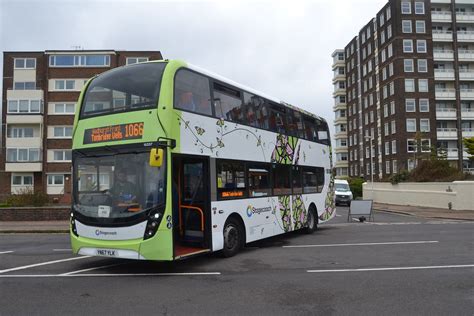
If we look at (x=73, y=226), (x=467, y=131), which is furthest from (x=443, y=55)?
(x=73, y=226)

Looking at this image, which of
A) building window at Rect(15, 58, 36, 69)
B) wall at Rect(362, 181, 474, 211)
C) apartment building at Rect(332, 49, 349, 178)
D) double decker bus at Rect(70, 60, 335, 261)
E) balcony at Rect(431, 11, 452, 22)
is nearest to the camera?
double decker bus at Rect(70, 60, 335, 261)

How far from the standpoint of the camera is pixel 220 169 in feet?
33.0

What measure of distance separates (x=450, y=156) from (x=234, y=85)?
62.0 metres

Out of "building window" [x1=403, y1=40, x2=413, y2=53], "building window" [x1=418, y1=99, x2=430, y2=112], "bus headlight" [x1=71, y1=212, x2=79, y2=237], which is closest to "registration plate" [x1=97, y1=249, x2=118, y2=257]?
"bus headlight" [x1=71, y1=212, x2=79, y2=237]

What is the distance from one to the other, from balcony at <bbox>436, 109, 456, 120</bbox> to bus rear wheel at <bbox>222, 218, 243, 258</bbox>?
2488 inches

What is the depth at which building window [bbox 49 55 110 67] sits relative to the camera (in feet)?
164

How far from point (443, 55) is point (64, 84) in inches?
2138

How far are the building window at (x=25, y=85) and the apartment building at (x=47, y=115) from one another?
38 cm

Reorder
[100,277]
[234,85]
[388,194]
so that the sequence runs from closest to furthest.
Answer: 1. [100,277]
2. [234,85]
3. [388,194]

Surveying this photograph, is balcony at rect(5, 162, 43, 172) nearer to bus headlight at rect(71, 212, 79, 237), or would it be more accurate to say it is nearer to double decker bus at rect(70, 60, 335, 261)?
double decker bus at rect(70, 60, 335, 261)

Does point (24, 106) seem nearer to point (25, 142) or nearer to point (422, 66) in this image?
point (25, 142)

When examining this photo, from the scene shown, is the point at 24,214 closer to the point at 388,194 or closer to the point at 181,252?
the point at 181,252

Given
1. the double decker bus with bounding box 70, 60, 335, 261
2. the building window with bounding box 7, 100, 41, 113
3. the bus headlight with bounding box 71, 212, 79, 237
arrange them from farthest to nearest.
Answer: the building window with bounding box 7, 100, 41, 113 < the bus headlight with bounding box 71, 212, 79, 237 < the double decker bus with bounding box 70, 60, 335, 261

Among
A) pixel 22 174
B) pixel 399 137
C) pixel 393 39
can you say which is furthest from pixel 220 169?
pixel 393 39
